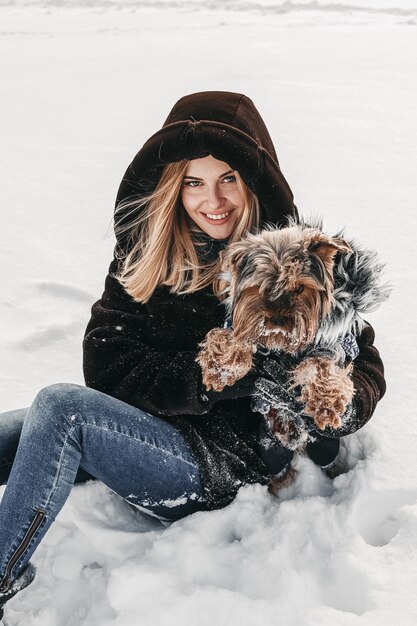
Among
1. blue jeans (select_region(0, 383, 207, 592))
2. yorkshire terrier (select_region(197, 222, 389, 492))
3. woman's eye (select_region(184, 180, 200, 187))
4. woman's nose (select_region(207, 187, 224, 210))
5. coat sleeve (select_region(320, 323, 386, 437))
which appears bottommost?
blue jeans (select_region(0, 383, 207, 592))

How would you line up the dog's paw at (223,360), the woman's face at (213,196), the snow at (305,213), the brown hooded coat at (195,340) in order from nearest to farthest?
the snow at (305,213)
the dog's paw at (223,360)
the brown hooded coat at (195,340)
the woman's face at (213,196)

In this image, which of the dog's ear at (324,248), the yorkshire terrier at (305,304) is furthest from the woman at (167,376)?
the dog's ear at (324,248)

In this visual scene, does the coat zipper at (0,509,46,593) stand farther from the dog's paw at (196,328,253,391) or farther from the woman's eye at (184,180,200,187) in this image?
the woman's eye at (184,180,200,187)

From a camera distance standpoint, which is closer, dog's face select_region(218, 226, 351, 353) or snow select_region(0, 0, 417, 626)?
dog's face select_region(218, 226, 351, 353)

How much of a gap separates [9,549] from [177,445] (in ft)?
2.30

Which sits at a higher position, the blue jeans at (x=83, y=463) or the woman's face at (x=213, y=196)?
the woman's face at (x=213, y=196)

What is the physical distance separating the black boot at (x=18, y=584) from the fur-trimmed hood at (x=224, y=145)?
1.60 metres

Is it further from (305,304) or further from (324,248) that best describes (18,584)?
(324,248)

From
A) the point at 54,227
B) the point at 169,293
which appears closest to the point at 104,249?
the point at 54,227

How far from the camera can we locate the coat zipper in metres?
2.16

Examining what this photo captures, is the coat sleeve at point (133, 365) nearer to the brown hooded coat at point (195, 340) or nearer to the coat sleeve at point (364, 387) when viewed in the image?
the brown hooded coat at point (195, 340)

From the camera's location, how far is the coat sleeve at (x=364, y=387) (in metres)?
2.22

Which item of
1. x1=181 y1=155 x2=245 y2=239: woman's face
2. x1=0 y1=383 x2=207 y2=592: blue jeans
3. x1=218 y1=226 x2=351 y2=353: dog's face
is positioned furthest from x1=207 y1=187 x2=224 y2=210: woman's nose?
x1=0 y1=383 x2=207 y2=592: blue jeans

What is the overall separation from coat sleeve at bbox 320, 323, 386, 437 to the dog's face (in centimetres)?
31
